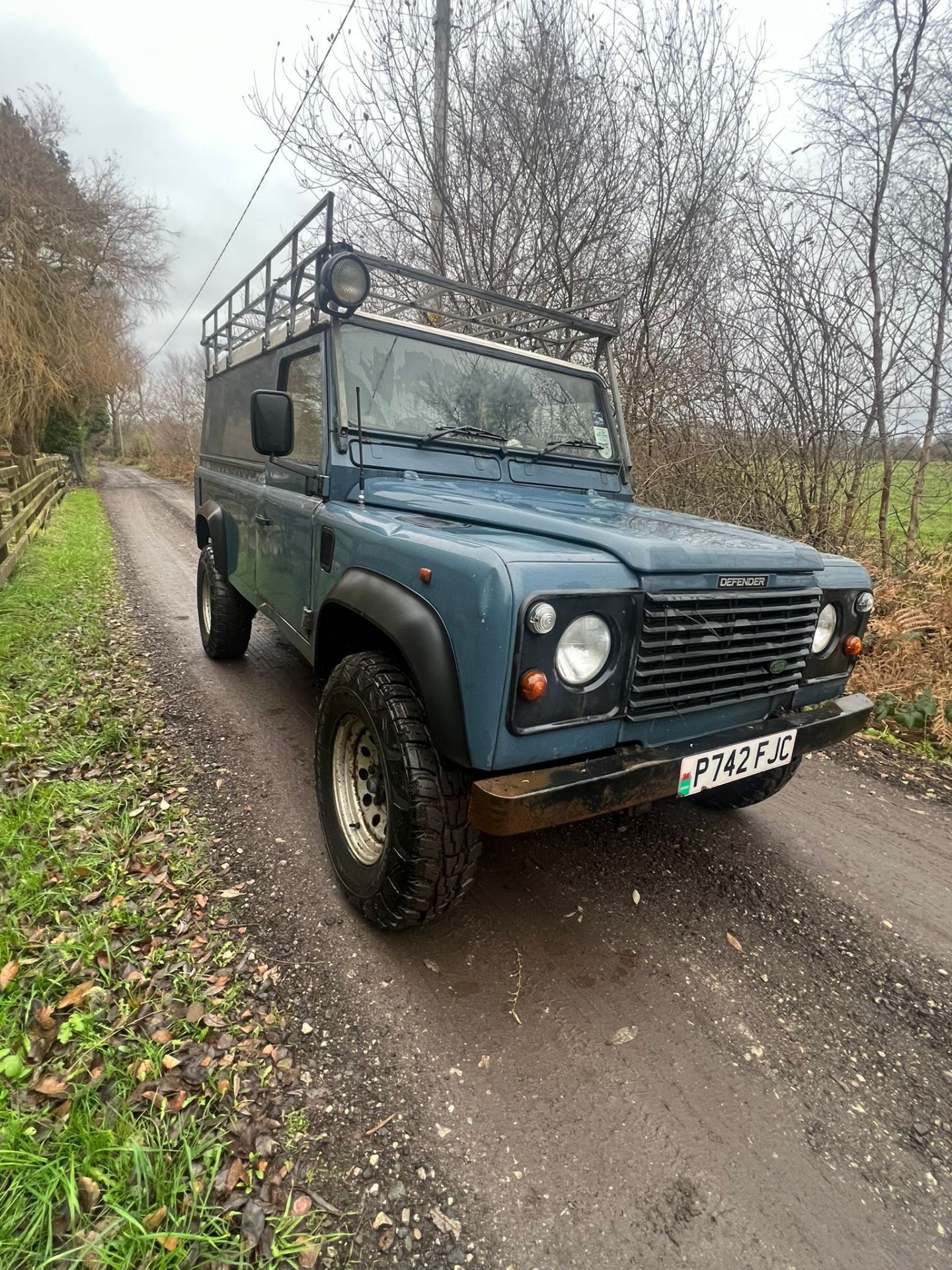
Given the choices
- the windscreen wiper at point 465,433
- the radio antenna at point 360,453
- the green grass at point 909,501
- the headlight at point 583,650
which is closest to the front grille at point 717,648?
the headlight at point 583,650

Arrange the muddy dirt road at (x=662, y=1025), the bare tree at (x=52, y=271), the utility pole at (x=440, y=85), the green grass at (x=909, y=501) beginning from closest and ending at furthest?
1. the muddy dirt road at (x=662, y=1025)
2. the green grass at (x=909, y=501)
3. the utility pole at (x=440, y=85)
4. the bare tree at (x=52, y=271)

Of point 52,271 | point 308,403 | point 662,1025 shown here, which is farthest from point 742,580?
point 52,271

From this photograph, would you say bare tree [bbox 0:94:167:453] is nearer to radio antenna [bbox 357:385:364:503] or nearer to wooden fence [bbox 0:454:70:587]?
wooden fence [bbox 0:454:70:587]

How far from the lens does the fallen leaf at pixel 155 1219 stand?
1.37 m

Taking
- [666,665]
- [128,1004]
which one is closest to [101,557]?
[128,1004]

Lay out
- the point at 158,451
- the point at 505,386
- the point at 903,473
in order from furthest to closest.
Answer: the point at 158,451 → the point at 903,473 → the point at 505,386

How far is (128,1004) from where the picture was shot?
1.90 m

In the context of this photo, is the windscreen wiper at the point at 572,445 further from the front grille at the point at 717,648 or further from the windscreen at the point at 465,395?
the front grille at the point at 717,648

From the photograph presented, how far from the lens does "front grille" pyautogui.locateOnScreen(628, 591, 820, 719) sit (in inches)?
74.2

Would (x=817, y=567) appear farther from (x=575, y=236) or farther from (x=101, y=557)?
(x=101, y=557)

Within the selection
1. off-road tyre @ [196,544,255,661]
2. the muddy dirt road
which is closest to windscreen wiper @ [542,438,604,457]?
the muddy dirt road

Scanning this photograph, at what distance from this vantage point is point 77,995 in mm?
1903

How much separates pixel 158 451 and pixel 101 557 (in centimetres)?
3987

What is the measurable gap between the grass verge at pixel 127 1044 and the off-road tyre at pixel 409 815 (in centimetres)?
48
